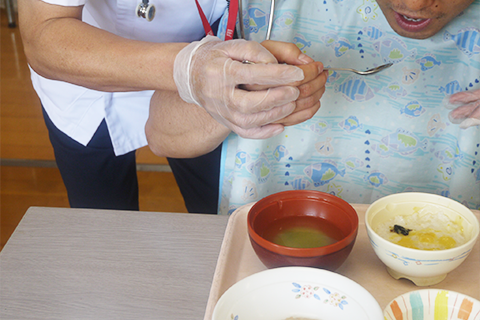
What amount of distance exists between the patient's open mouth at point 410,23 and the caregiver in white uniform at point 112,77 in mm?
371

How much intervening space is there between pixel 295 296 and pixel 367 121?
63cm

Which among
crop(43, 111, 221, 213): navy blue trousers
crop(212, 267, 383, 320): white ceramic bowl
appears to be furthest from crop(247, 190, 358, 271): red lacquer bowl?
crop(43, 111, 221, 213): navy blue trousers

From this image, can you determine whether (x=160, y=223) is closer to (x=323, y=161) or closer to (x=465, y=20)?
(x=323, y=161)

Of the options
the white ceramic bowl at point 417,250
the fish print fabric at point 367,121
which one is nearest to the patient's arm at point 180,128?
the fish print fabric at point 367,121

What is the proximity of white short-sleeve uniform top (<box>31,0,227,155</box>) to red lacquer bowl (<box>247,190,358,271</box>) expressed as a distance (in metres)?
0.59

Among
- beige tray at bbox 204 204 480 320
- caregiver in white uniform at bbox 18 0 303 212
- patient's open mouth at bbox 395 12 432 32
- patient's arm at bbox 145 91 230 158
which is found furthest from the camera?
patient's arm at bbox 145 91 230 158

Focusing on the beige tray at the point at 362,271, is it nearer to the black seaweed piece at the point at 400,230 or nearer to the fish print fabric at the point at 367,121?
the black seaweed piece at the point at 400,230

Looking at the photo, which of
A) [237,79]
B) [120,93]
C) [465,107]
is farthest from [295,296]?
[120,93]

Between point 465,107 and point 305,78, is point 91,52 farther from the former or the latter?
point 465,107

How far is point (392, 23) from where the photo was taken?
1.03m

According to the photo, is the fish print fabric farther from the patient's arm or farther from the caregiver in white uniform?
the caregiver in white uniform

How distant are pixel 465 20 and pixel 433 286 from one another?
0.65m

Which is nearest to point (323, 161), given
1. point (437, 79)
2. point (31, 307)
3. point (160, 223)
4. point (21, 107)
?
point (437, 79)

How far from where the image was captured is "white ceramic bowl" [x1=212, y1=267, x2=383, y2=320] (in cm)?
64
